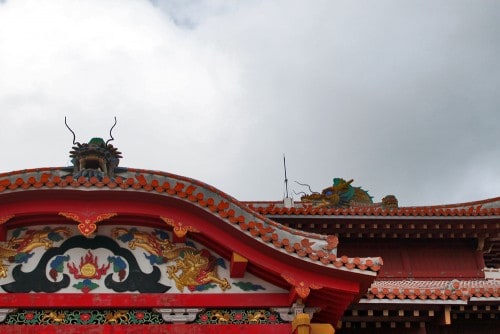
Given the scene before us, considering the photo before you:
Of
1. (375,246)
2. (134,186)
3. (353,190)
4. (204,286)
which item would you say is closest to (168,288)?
(204,286)

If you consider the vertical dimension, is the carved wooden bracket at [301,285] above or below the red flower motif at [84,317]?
above

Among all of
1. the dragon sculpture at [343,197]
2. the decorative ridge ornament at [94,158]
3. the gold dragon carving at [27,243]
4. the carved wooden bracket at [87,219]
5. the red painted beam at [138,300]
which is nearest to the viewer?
the red painted beam at [138,300]

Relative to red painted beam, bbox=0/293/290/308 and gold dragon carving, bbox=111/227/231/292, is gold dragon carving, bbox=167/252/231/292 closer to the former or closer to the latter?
gold dragon carving, bbox=111/227/231/292

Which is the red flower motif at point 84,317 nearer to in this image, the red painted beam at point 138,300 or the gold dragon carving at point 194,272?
the red painted beam at point 138,300

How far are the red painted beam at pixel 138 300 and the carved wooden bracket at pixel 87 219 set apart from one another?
1043 mm

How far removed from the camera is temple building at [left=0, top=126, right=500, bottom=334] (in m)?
10.2

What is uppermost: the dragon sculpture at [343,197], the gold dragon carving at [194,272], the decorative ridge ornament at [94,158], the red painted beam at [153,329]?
the dragon sculpture at [343,197]

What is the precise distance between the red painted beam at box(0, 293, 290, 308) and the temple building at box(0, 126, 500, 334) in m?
0.02

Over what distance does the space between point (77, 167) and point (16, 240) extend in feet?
5.97

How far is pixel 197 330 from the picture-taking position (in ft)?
33.5

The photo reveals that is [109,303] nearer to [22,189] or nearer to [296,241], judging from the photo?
[22,189]

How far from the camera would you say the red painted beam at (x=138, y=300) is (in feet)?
33.4

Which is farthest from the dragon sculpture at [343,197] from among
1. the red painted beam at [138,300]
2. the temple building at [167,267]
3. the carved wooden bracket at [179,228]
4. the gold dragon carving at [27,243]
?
the gold dragon carving at [27,243]

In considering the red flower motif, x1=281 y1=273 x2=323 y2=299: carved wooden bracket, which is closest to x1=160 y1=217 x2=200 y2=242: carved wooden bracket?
x1=281 y1=273 x2=323 y2=299: carved wooden bracket
